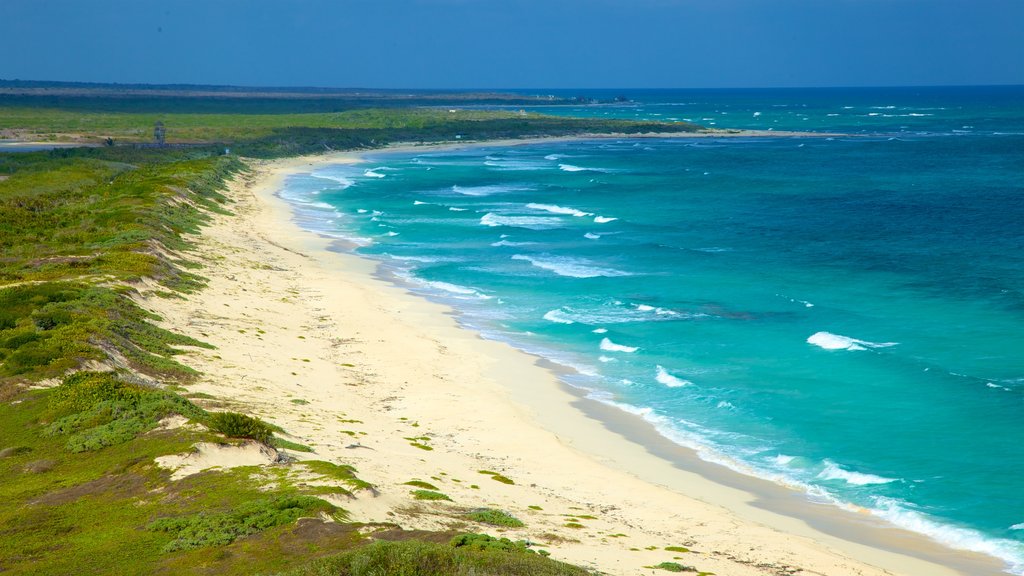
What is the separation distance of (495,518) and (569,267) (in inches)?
1371

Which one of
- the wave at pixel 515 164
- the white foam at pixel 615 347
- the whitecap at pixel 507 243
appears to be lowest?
the white foam at pixel 615 347

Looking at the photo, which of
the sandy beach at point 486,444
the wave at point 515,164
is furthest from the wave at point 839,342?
the wave at point 515,164

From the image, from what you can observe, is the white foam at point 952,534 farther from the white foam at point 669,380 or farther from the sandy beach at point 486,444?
the white foam at point 669,380

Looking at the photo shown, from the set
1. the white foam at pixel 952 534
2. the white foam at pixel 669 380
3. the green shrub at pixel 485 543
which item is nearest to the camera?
the green shrub at pixel 485 543

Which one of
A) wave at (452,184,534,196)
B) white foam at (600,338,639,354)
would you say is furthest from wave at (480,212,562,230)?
white foam at (600,338,639,354)

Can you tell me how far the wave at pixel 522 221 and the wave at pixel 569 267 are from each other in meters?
11.5

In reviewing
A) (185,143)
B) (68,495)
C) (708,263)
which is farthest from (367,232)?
(185,143)

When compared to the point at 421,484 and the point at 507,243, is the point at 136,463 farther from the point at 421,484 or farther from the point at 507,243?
the point at 507,243

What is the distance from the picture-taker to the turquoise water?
2531cm

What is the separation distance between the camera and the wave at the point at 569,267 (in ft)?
163

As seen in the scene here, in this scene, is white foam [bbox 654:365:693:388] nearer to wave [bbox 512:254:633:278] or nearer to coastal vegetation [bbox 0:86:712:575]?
coastal vegetation [bbox 0:86:712:575]

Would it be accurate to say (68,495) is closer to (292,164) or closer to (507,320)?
(507,320)

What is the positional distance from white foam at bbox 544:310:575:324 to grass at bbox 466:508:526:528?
73.3 ft

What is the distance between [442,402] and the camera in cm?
2827
